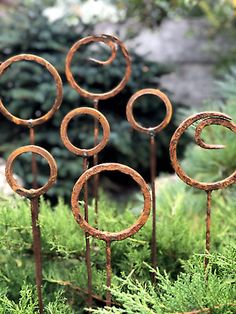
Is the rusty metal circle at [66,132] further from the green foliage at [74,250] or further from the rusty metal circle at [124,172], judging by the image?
the green foliage at [74,250]

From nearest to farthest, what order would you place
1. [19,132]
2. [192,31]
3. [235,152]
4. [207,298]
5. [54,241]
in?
[207,298] < [54,241] < [235,152] < [19,132] < [192,31]

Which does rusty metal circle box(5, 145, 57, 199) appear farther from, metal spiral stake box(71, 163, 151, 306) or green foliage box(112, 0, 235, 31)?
green foliage box(112, 0, 235, 31)

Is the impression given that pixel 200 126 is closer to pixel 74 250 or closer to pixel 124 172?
pixel 124 172

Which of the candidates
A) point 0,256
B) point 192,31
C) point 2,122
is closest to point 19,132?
point 2,122

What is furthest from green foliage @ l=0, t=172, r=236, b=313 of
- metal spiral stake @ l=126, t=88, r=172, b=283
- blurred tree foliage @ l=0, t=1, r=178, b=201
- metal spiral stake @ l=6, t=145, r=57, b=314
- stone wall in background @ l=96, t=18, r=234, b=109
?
stone wall in background @ l=96, t=18, r=234, b=109

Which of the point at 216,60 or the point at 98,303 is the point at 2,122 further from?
the point at 98,303

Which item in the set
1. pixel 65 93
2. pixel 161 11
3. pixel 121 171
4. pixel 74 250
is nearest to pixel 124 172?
pixel 121 171

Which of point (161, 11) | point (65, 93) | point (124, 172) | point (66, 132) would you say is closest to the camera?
point (124, 172)
